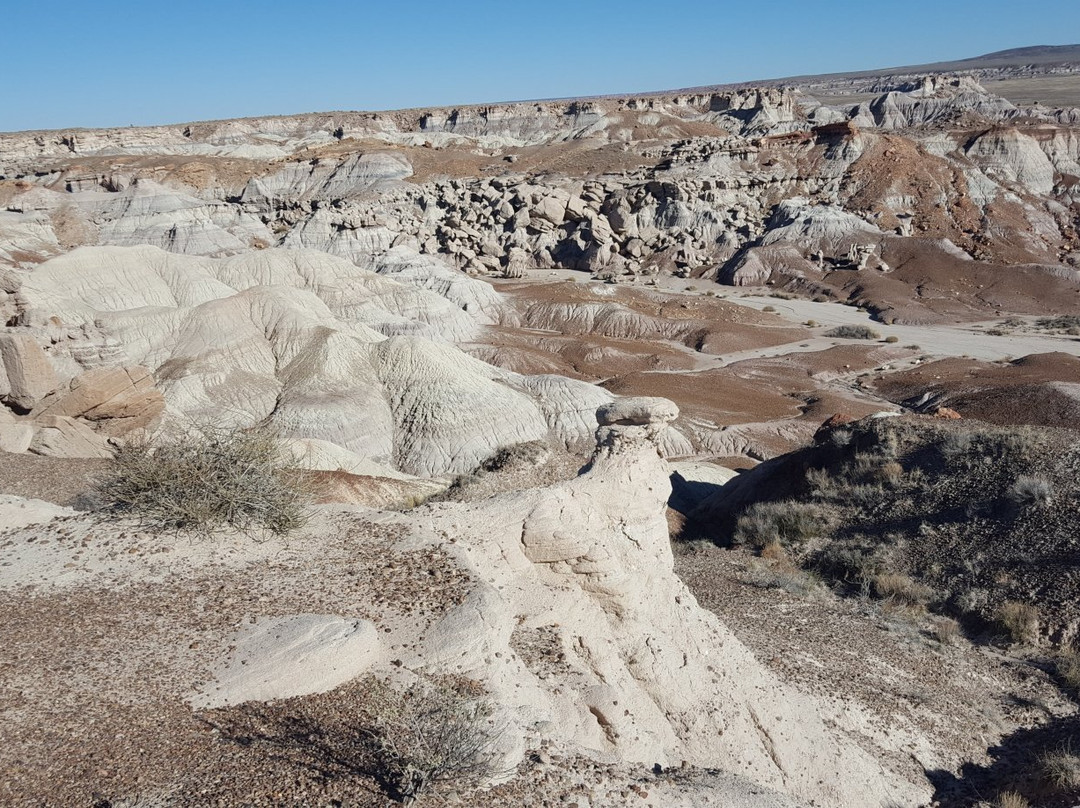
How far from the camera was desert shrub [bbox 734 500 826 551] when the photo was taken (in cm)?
1869

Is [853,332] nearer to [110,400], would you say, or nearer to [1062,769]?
[1062,769]

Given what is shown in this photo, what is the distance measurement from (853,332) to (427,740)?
5470 cm

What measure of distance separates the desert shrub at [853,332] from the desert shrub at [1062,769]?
46886 millimetres

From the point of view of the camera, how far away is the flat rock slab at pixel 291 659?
639 cm

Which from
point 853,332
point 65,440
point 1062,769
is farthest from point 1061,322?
point 65,440

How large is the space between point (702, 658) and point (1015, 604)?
7.54 meters

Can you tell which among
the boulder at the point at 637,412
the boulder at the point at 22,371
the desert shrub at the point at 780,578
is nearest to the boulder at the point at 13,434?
the boulder at the point at 22,371

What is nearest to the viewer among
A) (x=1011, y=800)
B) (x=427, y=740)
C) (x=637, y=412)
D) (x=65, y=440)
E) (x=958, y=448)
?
(x=427, y=740)

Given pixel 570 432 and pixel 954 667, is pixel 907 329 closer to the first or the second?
pixel 570 432

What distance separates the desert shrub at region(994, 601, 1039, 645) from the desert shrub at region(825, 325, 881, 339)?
141 ft

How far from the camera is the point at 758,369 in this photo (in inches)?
1842

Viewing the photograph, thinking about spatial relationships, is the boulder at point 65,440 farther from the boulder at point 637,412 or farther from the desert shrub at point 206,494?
the boulder at point 637,412

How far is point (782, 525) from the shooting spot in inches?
752

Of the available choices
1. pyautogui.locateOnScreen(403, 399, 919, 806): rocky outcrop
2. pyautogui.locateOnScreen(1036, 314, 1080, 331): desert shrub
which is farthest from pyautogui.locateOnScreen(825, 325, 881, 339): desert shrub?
pyautogui.locateOnScreen(403, 399, 919, 806): rocky outcrop
